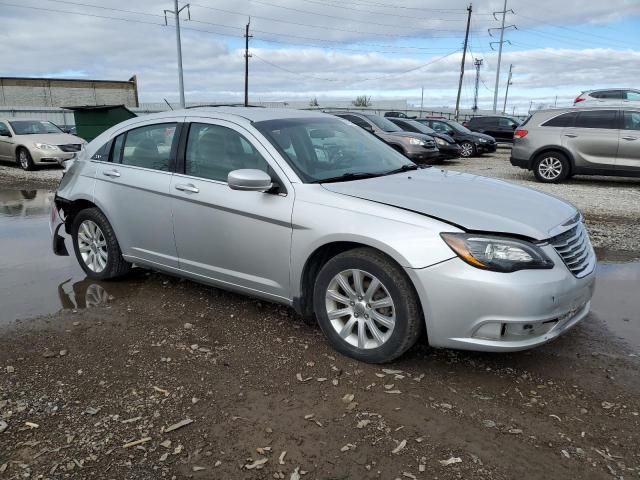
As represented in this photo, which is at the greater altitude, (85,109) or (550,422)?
(85,109)

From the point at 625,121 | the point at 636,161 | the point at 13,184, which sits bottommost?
the point at 13,184

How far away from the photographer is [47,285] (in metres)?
5.16

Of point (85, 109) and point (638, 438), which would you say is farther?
point (85, 109)

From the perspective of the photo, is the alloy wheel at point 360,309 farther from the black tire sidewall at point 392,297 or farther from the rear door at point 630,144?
the rear door at point 630,144

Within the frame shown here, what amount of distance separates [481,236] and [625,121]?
10.2m

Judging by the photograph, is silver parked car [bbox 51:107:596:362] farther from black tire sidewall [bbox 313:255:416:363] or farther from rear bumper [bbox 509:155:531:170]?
rear bumper [bbox 509:155:531:170]

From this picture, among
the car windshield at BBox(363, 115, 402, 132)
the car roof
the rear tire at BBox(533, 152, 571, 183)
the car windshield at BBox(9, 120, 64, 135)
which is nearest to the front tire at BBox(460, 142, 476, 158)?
the car windshield at BBox(363, 115, 402, 132)

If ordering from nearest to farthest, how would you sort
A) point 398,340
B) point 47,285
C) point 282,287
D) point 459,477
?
point 459,477 → point 398,340 → point 282,287 → point 47,285

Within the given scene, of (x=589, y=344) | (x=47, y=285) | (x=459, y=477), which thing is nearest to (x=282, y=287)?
(x=459, y=477)

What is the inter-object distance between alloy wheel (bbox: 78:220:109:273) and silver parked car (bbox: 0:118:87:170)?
Answer: 10318 millimetres

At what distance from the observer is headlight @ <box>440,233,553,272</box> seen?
3.08m

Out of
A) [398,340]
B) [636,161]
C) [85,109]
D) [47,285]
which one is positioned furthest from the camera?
[85,109]

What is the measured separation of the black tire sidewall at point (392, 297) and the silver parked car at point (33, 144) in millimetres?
12905

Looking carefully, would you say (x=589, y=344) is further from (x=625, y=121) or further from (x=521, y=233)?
(x=625, y=121)
